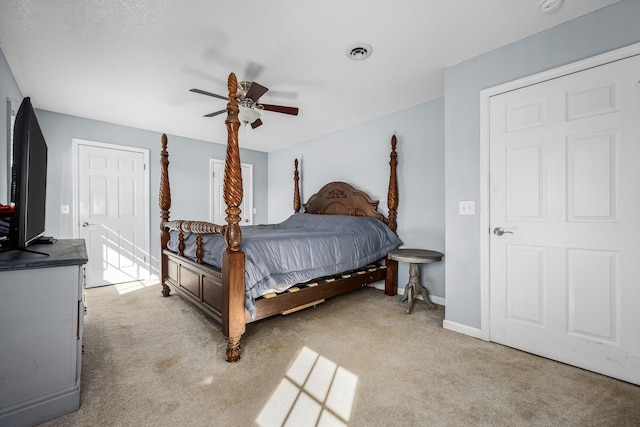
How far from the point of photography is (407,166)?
3.62m

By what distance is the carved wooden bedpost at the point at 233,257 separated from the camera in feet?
6.56

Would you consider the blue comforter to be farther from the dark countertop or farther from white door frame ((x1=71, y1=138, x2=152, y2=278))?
white door frame ((x1=71, y1=138, x2=152, y2=278))

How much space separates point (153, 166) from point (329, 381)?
170 inches

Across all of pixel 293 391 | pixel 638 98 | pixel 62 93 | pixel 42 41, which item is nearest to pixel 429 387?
pixel 293 391

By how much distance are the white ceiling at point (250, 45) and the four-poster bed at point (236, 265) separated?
1.61 ft

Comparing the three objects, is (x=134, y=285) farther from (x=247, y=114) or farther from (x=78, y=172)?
(x=247, y=114)

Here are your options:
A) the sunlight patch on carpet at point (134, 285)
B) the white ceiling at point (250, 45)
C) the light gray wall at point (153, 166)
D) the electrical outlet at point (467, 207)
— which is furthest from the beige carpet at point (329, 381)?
the white ceiling at point (250, 45)

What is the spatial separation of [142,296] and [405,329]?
3.23 meters

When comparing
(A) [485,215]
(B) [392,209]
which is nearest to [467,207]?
(A) [485,215]

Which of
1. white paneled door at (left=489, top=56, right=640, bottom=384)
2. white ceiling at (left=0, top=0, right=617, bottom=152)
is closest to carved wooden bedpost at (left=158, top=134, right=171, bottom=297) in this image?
white ceiling at (left=0, top=0, right=617, bottom=152)

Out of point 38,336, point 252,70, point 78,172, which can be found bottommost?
point 38,336

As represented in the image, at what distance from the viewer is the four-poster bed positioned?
80.1 inches

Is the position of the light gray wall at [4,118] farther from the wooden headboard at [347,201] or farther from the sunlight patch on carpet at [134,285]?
the wooden headboard at [347,201]

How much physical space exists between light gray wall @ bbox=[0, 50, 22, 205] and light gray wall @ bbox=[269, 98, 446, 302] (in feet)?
12.2
